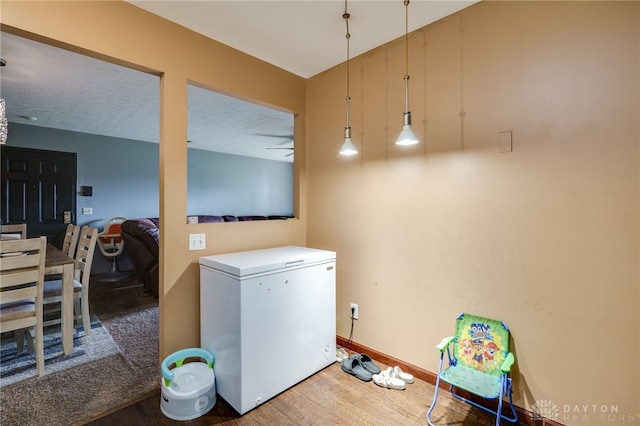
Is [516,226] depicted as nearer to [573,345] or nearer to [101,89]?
[573,345]

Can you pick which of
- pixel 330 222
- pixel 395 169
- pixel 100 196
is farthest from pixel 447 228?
pixel 100 196

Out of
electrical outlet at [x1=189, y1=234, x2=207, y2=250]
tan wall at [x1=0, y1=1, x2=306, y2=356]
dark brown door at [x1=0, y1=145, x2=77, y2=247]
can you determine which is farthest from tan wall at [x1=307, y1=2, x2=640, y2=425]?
dark brown door at [x1=0, y1=145, x2=77, y2=247]

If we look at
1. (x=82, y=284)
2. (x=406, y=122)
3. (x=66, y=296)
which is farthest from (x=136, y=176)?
(x=406, y=122)

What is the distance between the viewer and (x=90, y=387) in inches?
79.1

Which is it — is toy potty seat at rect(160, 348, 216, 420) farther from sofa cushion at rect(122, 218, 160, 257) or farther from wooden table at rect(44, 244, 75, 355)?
sofa cushion at rect(122, 218, 160, 257)

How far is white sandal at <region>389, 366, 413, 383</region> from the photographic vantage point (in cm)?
206

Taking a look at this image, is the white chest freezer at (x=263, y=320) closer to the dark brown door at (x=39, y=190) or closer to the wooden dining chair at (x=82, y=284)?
the wooden dining chair at (x=82, y=284)

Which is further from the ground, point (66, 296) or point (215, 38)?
point (215, 38)

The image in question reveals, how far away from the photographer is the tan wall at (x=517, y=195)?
143 centimetres

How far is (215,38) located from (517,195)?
7.49 ft

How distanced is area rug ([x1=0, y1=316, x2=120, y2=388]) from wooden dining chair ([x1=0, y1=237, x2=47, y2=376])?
165mm

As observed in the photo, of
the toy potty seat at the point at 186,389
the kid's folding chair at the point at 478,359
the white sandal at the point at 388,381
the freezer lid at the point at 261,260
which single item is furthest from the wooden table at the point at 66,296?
the kid's folding chair at the point at 478,359

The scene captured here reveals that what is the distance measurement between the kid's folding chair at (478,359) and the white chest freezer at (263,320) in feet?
2.78

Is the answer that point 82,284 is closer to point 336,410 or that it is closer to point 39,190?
point 336,410
